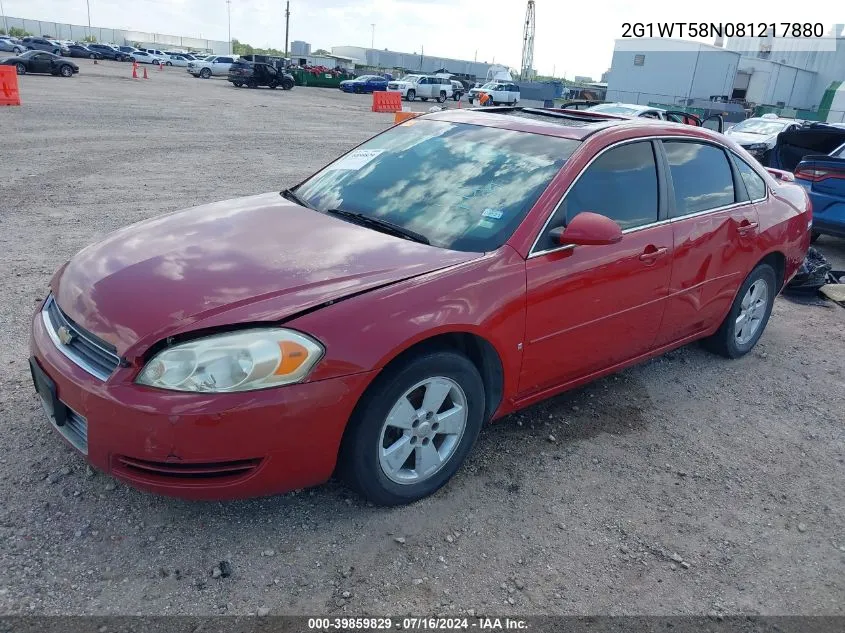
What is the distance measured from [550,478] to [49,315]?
2469mm

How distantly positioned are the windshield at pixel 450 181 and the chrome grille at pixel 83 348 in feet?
4.68

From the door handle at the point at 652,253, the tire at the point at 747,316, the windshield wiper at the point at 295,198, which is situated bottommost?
the tire at the point at 747,316

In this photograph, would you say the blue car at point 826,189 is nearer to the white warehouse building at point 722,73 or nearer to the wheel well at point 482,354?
the wheel well at point 482,354

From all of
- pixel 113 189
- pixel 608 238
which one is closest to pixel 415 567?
pixel 608 238

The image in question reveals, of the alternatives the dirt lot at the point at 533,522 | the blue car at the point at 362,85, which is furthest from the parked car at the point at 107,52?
the dirt lot at the point at 533,522

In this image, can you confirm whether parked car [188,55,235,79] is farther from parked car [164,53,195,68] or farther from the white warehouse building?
the white warehouse building

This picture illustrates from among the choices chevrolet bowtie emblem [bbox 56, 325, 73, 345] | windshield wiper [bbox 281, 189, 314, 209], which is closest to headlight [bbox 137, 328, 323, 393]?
chevrolet bowtie emblem [bbox 56, 325, 73, 345]

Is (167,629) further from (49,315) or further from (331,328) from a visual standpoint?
(49,315)

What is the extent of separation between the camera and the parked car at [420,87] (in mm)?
42938

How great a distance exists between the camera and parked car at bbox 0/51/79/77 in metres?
32.0

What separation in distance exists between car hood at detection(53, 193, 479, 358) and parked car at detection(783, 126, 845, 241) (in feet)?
20.9

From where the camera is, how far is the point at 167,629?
2.28m

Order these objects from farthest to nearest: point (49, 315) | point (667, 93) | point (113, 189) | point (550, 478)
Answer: point (667, 93)
point (113, 189)
point (550, 478)
point (49, 315)

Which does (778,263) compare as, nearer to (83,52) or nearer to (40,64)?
(40,64)
